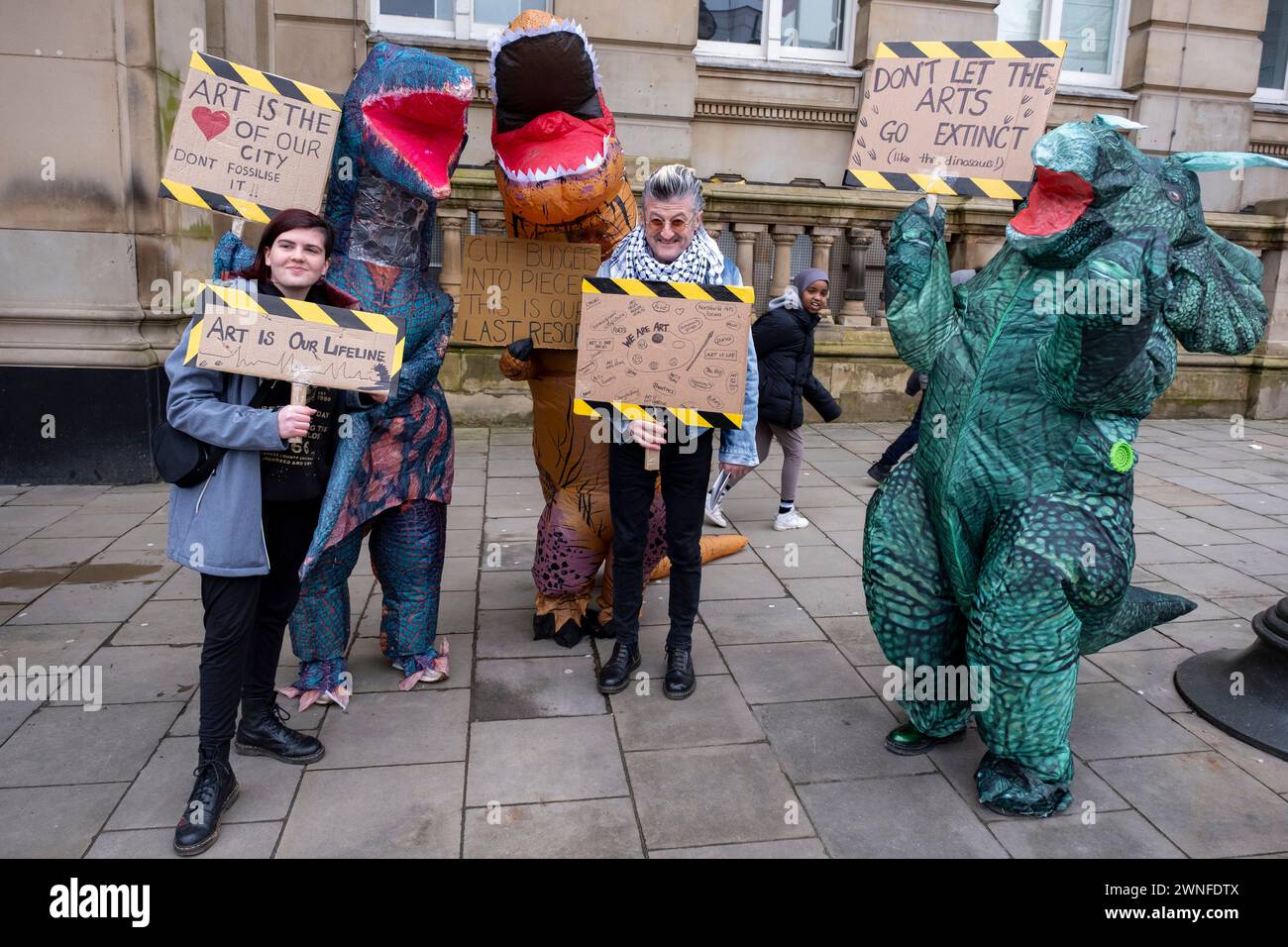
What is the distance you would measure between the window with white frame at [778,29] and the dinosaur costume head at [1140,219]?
8.64 metres

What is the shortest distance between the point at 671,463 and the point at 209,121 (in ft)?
6.32

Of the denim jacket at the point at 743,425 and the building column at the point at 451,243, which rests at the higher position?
the building column at the point at 451,243

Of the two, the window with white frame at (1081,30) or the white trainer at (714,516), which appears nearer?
the white trainer at (714,516)

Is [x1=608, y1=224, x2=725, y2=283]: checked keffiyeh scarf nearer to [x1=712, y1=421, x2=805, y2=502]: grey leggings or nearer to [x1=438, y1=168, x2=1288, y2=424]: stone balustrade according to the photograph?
[x1=712, y1=421, x2=805, y2=502]: grey leggings

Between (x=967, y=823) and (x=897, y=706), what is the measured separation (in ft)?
2.50

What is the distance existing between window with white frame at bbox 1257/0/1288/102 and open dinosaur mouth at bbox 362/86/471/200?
12643 mm

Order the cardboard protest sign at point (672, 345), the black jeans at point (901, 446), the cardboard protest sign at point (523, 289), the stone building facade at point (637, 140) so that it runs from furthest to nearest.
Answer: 1. the black jeans at point (901, 446)
2. the stone building facade at point (637, 140)
3. the cardboard protest sign at point (523, 289)
4. the cardboard protest sign at point (672, 345)

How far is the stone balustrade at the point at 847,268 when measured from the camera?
817 centimetres

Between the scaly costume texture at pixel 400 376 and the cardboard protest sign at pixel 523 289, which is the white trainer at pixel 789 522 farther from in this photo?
the scaly costume texture at pixel 400 376

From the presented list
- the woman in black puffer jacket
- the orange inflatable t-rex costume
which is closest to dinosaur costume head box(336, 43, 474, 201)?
the orange inflatable t-rex costume

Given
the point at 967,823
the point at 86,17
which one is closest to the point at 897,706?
the point at 967,823

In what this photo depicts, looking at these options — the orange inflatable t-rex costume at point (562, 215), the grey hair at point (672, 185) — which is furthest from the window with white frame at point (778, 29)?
the grey hair at point (672, 185)
